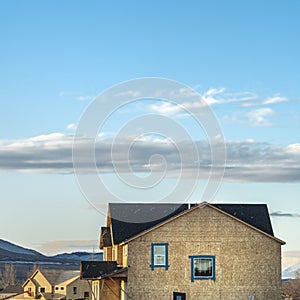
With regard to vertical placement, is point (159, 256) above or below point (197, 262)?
above

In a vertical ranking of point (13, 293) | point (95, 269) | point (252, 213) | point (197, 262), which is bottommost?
point (95, 269)

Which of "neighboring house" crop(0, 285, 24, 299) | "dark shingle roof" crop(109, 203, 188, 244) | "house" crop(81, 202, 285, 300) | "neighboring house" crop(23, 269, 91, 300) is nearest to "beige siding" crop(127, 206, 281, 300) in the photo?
"house" crop(81, 202, 285, 300)

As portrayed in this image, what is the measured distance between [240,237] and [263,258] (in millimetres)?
1906

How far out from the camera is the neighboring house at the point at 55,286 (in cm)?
8956

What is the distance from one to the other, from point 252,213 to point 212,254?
4.87 meters

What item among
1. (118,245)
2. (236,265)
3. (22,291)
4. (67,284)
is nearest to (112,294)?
(118,245)

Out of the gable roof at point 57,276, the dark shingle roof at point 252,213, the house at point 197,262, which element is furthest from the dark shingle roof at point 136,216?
the gable roof at point 57,276

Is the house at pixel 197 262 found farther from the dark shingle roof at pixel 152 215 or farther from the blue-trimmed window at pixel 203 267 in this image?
the dark shingle roof at pixel 152 215

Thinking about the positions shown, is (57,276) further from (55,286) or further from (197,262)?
(197,262)

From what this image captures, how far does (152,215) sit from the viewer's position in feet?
188

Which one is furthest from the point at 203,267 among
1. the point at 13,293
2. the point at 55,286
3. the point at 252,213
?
the point at 13,293

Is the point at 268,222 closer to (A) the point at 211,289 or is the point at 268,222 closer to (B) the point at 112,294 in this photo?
(A) the point at 211,289

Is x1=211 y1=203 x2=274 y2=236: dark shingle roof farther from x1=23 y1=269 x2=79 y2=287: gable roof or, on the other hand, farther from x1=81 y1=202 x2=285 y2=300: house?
x1=23 y1=269 x2=79 y2=287: gable roof

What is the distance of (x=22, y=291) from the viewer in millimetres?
106875
